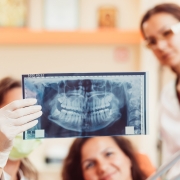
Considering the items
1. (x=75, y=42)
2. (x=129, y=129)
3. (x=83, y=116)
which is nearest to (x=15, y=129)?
(x=83, y=116)

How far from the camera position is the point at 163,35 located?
111cm

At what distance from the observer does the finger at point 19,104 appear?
788mm

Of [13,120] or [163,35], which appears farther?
[163,35]

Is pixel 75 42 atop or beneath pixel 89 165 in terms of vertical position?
atop

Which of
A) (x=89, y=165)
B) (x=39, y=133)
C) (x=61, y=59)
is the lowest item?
(x=89, y=165)

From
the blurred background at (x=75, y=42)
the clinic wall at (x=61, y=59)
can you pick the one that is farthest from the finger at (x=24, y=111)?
the blurred background at (x=75, y=42)

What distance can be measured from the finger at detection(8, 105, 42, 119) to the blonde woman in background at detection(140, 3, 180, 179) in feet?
1.53

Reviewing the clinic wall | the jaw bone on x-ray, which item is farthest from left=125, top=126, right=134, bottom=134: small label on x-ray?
the clinic wall

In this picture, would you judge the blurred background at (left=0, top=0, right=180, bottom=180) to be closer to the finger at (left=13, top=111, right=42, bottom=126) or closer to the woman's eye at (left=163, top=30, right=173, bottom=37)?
the woman's eye at (left=163, top=30, right=173, bottom=37)

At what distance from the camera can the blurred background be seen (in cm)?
121

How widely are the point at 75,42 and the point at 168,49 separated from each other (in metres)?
0.51

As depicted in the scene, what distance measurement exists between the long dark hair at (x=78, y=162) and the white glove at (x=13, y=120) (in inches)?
12.2

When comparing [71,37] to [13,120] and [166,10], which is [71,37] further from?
[13,120]

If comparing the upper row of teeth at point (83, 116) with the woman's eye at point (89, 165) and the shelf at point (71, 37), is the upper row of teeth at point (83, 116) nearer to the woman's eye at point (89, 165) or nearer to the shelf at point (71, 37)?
the woman's eye at point (89, 165)
